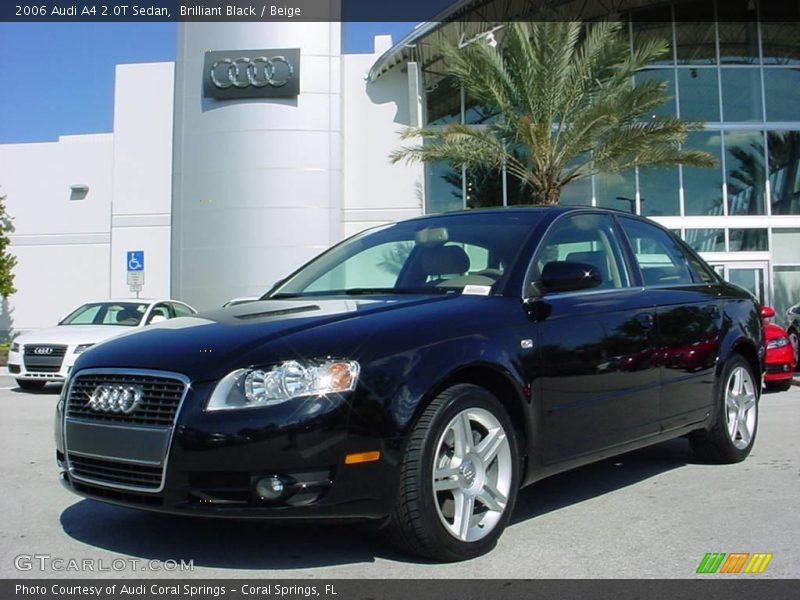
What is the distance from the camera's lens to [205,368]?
131 inches

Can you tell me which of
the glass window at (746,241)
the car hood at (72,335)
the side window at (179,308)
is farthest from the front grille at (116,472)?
the glass window at (746,241)

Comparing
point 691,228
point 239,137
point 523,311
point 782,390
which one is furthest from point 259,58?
point 523,311

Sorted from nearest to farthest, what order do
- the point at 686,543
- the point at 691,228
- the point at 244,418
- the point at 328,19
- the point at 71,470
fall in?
the point at 244,418 → the point at 71,470 → the point at 686,543 → the point at 691,228 → the point at 328,19

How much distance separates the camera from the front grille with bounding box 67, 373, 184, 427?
11.0 feet

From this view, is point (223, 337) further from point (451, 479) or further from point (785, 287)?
point (785, 287)

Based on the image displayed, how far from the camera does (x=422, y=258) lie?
473cm

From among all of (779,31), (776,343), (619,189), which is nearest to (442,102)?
(619,189)

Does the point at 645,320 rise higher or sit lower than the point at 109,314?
lower

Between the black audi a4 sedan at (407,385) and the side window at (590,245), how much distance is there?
0.01 metres

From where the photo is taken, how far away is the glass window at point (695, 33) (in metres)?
23.9

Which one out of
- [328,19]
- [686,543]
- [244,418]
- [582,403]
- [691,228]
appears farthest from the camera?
[328,19]

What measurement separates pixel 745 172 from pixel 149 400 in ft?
75.7

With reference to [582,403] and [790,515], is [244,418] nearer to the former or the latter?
[582,403]

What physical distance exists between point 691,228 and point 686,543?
20.5m
